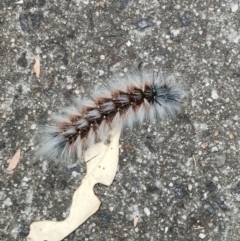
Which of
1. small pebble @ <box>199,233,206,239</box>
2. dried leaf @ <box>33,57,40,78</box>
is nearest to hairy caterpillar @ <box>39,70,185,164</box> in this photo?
dried leaf @ <box>33,57,40,78</box>

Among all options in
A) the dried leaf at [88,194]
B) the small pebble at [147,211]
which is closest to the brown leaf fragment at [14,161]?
the dried leaf at [88,194]

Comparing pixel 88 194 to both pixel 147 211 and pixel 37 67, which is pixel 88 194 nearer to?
pixel 147 211

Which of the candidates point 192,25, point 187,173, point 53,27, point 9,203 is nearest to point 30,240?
point 9,203

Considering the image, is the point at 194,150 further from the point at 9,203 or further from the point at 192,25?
the point at 9,203

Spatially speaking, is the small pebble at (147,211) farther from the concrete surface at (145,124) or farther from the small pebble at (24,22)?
the small pebble at (24,22)

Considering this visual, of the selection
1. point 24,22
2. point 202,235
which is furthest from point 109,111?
point 202,235
